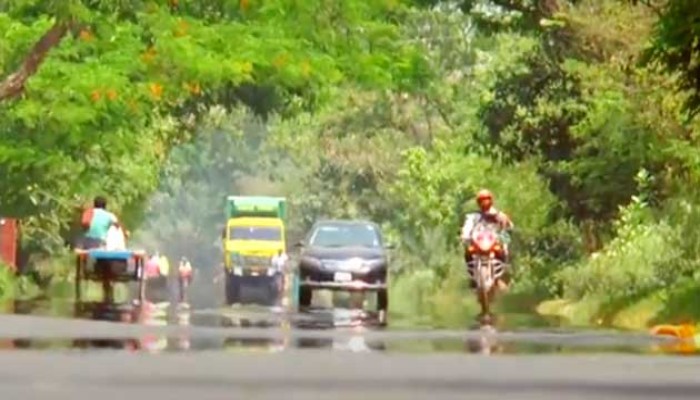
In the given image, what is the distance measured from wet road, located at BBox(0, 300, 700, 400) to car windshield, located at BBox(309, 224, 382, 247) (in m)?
13.8

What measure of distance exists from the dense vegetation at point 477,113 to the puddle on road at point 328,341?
9.12ft

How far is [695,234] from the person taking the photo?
36312 millimetres

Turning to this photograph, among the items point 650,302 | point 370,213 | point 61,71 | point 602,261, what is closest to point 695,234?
point 650,302

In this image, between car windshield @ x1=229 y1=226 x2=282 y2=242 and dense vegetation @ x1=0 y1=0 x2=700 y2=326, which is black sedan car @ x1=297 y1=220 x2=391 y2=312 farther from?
car windshield @ x1=229 y1=226 x2=282 y2=242

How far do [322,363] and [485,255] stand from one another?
12808mm

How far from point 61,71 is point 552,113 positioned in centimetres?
1834

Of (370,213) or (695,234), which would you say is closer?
(695,234)

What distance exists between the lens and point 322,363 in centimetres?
1659

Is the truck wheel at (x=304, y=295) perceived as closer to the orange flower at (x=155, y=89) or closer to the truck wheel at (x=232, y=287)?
the orange flower at (x=155, y=89)

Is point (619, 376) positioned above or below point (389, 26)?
below

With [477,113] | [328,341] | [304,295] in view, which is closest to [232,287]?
[304,295]

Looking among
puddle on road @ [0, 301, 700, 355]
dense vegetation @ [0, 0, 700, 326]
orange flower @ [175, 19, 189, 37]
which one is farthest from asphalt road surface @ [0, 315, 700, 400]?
orange flower @ [175, 19, 189, 37]

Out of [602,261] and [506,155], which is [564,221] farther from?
[602,261]

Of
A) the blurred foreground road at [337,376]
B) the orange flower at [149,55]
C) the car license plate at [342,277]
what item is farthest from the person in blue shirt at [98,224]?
the blurred foreground road at [337,376]
